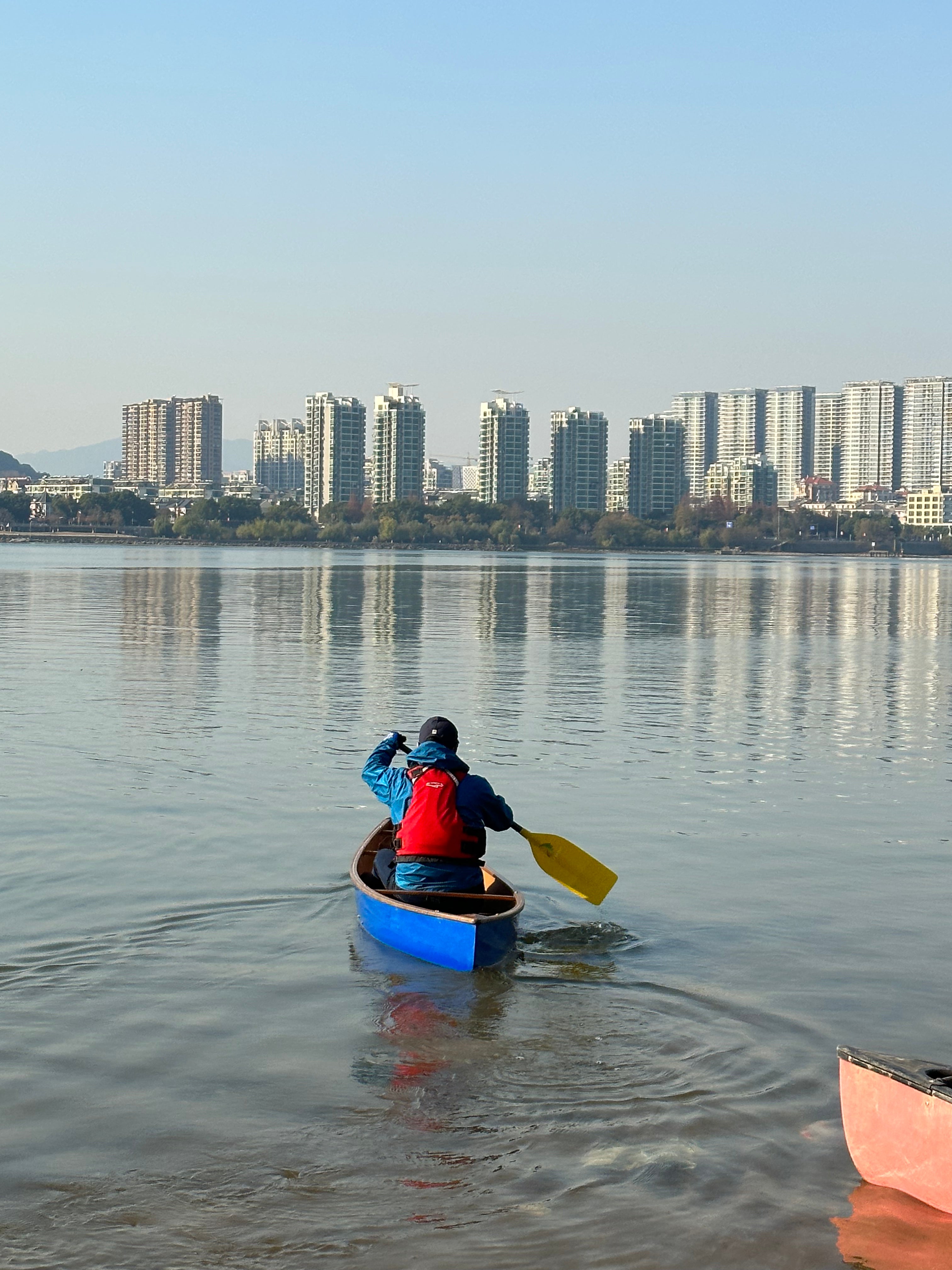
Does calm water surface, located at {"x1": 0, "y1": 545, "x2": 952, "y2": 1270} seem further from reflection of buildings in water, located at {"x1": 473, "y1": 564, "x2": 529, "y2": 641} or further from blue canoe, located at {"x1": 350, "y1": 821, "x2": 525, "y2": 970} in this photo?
reflection of buildings in water, located at {"x1": 473, "y1": 564, "x2": 529, "y2": 641}

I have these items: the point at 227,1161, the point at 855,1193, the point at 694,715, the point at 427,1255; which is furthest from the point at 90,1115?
the point at 694,715

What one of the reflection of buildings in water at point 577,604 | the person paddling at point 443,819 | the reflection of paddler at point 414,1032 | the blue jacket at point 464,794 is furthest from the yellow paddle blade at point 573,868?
the reflection of buildings in water at point 577,604

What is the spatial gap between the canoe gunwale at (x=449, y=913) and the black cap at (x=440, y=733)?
1.13m

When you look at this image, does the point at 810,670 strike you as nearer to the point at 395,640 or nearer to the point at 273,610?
the point at 395,640

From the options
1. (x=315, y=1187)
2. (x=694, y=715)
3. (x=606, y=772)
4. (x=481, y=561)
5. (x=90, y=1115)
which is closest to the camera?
(x=315, y=1187)

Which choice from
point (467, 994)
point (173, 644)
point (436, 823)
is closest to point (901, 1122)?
point (467, 994)

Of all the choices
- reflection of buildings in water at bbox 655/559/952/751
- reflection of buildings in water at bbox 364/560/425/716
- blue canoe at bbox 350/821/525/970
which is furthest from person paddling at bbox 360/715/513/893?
reflection of buildings in water at bbox 364/560/425/716

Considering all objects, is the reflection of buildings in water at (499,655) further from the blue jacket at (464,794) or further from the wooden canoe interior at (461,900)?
the wooden canoe interior at (461,900)

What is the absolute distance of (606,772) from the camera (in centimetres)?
1981

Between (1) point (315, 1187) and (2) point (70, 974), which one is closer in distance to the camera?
(1) point (315, 1187)

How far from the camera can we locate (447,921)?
33.8 ft

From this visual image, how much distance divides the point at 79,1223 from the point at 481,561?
152 metres

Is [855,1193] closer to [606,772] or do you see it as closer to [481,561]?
[606,772]

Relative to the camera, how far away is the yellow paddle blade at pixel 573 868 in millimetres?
12469
